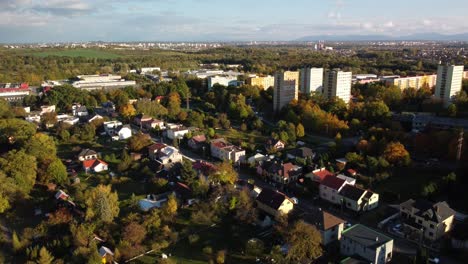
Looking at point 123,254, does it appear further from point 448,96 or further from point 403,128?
point 448,96

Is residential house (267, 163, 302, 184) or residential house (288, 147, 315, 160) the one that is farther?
residential house (288, 147, 315, 160)

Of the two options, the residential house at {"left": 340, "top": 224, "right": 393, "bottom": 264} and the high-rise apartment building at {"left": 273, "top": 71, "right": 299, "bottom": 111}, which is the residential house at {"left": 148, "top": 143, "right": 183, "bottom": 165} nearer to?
the residential house at {"left": 340, "top": 224, "right": 393, "bottom": 264}

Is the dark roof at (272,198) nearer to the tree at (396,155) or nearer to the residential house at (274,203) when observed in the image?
the residential house at (274,203)

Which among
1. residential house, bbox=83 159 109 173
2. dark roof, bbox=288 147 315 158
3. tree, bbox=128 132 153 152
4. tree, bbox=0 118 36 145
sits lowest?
residential house, bbox=83 159 109 173

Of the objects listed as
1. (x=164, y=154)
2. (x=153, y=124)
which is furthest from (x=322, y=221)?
(x=153, y=124)

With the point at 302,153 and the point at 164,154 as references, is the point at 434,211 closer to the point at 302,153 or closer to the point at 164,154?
the point at 302,153

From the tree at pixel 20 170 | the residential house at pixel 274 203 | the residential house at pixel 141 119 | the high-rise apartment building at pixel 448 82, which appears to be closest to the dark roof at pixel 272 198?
the residential house at pixel 274 203

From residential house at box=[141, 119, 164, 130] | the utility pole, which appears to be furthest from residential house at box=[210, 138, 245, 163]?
the utility pole
